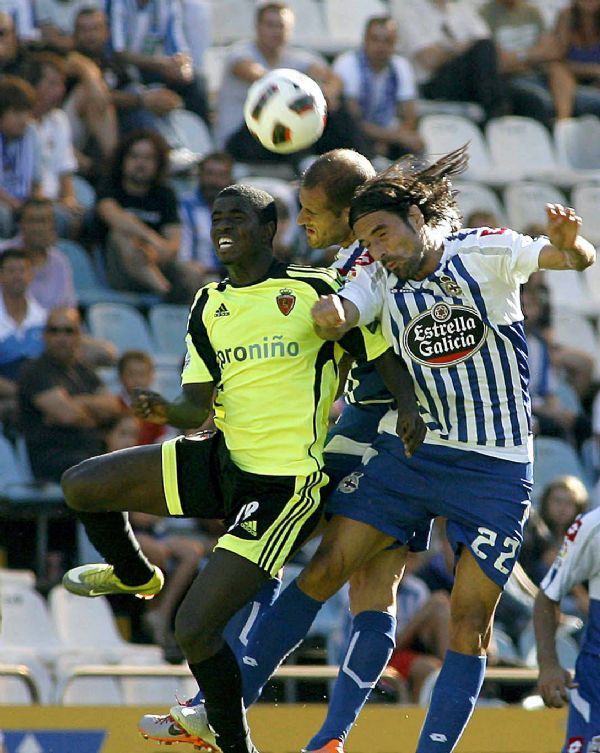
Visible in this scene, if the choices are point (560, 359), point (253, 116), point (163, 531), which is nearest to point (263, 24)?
point (560, 359)

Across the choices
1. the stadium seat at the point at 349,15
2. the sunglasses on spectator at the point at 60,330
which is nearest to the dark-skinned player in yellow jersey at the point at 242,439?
the sunglasses on spectator at the point at 60,330

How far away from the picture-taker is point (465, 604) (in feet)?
18.4

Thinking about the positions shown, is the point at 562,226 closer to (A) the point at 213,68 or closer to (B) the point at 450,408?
(B) the point at 450,408

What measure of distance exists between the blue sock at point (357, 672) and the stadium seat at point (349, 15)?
25.9 feet

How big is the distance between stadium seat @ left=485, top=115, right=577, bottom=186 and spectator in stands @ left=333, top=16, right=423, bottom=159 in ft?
3.35

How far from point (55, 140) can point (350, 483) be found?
17.4 feet

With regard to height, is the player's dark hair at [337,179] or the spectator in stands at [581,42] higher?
the spectator in stands at [581,42]

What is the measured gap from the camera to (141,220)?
1039 centimetres

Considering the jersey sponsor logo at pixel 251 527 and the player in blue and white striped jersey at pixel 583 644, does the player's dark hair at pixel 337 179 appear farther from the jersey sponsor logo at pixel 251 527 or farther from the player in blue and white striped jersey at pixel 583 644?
the player in blue and white striped jersey at pixel 583 644

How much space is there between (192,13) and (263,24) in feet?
2.84

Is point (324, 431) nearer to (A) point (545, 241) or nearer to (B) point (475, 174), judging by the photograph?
(A) point (545, 241)

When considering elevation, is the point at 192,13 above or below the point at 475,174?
above

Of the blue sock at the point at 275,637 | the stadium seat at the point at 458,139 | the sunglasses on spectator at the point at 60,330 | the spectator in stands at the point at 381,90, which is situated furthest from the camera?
the stadium seat at the point at 458,139

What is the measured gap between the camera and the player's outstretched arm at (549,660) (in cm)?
606
